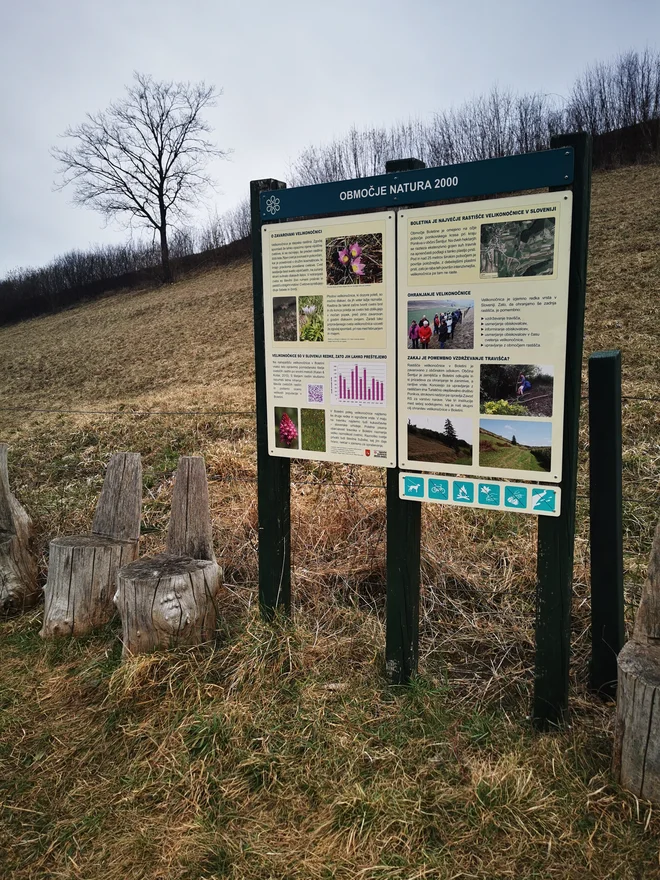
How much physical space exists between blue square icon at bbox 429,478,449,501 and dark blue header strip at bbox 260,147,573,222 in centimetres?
122

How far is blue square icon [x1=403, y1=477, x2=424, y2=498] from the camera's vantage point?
297 centimetres

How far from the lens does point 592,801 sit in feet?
7.75

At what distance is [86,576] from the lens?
3865 mm

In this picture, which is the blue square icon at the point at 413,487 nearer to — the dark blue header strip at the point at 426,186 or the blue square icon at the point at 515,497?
the blue square icon at the point at 515,497

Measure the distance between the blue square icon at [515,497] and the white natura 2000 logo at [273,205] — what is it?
1.78 m

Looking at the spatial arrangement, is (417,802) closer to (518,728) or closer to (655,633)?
(518,728)

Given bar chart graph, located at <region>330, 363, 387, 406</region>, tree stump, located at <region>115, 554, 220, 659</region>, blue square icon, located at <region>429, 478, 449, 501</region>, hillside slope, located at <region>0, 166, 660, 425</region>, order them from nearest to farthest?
blue square icon, located at <region>429, 478, 449, 501</region>
bar chart graph, located at <region>330, 363, 387, 406</region>
tree stump, located at <region>115, 554, 220, 659</region>
hillside slope, located at <region>0, 166, 660, 425</region>

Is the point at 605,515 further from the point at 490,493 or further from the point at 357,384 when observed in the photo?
the point at 357,384

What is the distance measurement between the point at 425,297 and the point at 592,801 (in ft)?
6.72

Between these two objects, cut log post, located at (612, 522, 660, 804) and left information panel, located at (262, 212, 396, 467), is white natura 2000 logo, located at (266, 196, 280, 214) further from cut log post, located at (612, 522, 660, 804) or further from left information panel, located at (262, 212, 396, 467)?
cut log post, located at (612, 522, 660, 804)

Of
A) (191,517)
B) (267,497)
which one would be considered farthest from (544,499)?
(191,517)

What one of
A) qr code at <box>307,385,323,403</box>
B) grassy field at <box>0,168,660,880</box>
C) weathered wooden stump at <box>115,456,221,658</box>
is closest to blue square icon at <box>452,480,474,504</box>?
qr code at <box>307,385,323,403</box>

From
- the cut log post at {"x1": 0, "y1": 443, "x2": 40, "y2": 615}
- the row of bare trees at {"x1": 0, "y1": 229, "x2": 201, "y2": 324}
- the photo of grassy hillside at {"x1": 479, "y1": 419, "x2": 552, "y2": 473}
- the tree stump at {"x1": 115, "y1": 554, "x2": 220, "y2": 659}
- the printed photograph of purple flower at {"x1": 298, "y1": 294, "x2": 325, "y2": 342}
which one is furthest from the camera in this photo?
the row of bare trees at {"x1": 0, "y1": 229, "x2": 201, "y2": 324}

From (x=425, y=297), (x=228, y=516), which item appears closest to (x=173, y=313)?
(x=228, y=516)
